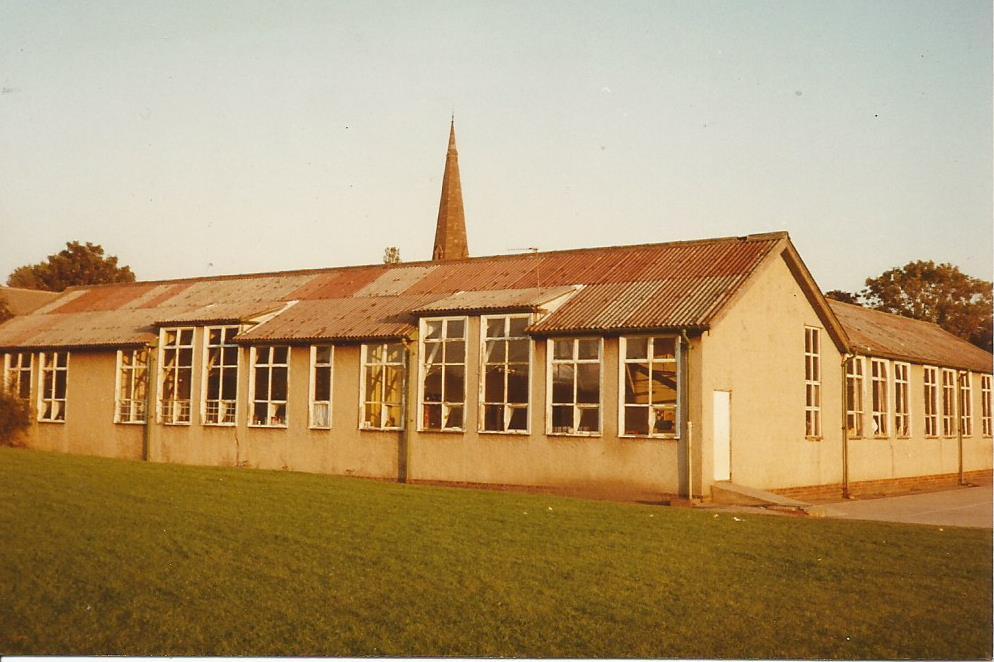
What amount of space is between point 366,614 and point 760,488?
50.5 feet

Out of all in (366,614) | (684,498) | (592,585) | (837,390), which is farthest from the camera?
(837,390)

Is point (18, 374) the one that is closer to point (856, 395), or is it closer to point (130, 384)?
point (130, 384)

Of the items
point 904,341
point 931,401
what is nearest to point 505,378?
point 904,341

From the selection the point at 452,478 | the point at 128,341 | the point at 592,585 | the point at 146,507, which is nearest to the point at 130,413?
the point at 128,341

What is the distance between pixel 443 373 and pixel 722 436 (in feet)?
21.0

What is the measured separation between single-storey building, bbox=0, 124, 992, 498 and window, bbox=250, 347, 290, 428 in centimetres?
5

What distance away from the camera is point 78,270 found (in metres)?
71.4

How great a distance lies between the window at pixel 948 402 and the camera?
111ft

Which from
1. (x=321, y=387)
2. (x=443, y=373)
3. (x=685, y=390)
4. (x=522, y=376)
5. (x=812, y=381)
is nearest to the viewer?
A: (x=685, y=390)

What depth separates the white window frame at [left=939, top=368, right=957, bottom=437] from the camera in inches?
1332

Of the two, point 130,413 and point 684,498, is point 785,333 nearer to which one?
A: point 684,498

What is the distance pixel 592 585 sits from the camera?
11.1m

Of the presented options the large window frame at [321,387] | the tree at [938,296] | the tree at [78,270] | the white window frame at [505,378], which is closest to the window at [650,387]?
the white window frame at [505,378]

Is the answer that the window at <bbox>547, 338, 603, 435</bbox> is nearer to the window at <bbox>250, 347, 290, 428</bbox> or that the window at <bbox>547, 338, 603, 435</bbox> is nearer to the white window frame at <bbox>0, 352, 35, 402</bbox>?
the window at <bbox>250, 347, 290, 428</bbox>
